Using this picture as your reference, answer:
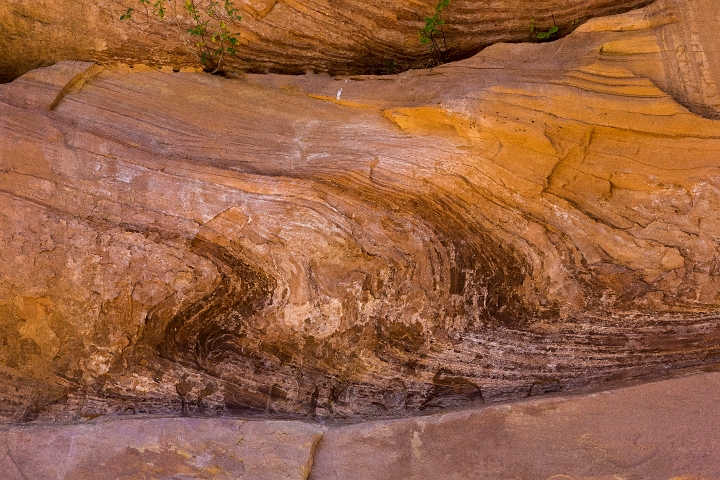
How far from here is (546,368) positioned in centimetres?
459

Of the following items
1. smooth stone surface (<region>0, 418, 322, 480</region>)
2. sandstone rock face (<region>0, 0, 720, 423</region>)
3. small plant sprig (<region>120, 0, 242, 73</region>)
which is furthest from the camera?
small plant sprig (<region>120, 0, 242, 73</region>)

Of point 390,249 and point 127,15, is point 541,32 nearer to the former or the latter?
point 390,249

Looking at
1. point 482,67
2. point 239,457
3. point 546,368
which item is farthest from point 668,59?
point 239,457

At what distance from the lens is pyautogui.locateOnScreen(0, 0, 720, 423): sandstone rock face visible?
15.2 ft

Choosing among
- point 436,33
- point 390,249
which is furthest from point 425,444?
point 436,33

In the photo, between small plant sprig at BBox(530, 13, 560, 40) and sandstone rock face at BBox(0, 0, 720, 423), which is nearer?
sandstone rock face at BBox(0, 0, 720, 423)

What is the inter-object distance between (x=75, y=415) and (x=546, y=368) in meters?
2.93

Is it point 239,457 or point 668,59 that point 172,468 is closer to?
point 239,457

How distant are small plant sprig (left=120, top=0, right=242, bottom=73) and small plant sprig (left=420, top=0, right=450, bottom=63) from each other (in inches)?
52.3

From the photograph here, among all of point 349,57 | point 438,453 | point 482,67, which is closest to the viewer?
point 438,453

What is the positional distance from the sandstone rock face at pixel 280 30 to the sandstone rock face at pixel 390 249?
30.2 inches

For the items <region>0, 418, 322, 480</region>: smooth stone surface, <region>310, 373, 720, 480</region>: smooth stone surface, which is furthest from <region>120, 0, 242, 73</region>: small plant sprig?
<region>310, 373, 720, 480</region>: smooth stone surface

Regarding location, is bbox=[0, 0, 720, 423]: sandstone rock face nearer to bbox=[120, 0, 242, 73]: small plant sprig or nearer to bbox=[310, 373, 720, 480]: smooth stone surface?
bbox=[310, 373, 720, 480]: smooth stone surface

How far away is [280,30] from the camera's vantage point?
5.43 m
